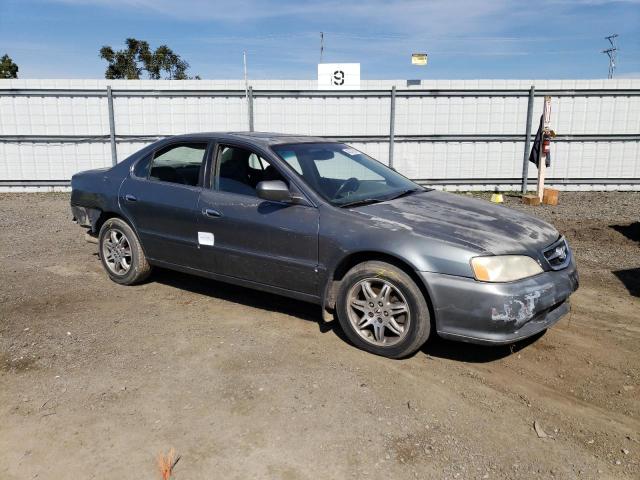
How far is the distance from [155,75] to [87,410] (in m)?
38.6

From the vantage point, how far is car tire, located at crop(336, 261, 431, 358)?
379cm

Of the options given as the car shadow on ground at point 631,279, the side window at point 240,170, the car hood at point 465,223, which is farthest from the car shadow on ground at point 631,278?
the side window at point 240,170

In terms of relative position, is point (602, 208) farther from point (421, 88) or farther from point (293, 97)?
point (293, 97)

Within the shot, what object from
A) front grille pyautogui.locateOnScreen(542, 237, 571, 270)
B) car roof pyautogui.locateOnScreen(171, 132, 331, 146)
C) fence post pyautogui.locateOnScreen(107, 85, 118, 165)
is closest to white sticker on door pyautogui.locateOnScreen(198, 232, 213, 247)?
car roof pyautogui.locateOnScreen(171, 132, 331, 146)

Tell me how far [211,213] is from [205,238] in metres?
0.24

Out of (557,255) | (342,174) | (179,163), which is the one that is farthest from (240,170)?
(557,255)

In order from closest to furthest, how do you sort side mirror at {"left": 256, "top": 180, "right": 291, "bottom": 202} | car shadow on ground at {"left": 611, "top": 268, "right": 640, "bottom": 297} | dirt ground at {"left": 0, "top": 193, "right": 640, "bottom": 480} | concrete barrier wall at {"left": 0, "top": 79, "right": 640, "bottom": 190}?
dirt ground at {"left": 0, "top": 193, "right": 640, "bottom": 480}
side mirror at {"left": 256, "top": 180, "right": 291, "bottom": 202}
car shadow on ground at {"left": 611, "top": 268, "right": 640, "bottom": 297}
concrete barrier wall at {"left": 0, "top": 79, "right": 640, "bottom": 190}

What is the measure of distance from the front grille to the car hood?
0.05 m

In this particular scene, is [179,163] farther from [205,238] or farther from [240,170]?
[205,238]

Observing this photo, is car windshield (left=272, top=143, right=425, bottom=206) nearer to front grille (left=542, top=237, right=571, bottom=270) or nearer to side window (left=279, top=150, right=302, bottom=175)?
side window (left=279, top=150, right=302, bottom=175)

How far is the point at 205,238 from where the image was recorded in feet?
15.9

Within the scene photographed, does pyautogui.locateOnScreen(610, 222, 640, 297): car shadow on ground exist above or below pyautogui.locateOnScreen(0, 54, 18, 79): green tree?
below

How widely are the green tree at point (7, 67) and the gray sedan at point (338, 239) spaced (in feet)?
164

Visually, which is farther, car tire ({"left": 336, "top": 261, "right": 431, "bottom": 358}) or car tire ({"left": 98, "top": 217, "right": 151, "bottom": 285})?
car tire ({"left": 98, "top": 217, "right": 151, "bottom": 285})
